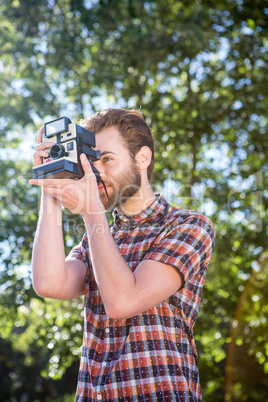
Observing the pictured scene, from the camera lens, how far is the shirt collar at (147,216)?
2.17 metres

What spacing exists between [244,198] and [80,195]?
4.11 metres

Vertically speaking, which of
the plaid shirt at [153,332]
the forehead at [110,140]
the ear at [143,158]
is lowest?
the plaid shirt at [153,332]

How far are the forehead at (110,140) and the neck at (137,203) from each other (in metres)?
0.27

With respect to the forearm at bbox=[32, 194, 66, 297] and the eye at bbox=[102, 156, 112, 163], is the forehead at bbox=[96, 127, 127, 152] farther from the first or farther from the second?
the forearm at bbox=[32, 194, 66, 297]

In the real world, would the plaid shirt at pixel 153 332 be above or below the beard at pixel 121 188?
below

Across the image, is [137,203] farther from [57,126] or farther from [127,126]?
[57,126]

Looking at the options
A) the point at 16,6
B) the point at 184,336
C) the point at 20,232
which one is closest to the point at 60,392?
the point at 20,232

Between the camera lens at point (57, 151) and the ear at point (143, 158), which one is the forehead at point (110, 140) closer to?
the ear at point (143, 158)

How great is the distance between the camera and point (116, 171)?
7.25 feet

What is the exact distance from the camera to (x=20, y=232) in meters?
5.20

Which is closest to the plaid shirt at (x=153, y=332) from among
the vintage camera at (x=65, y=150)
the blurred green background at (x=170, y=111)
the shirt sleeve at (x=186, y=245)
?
the shirt sleeve at (x=186, y=245)

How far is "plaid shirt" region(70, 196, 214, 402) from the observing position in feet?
5.73

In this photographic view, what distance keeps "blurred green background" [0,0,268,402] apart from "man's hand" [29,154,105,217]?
10.2 ft

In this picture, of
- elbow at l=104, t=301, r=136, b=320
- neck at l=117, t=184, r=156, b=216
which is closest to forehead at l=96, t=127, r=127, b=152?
neck at l=117, t=184, r=156, b=216
